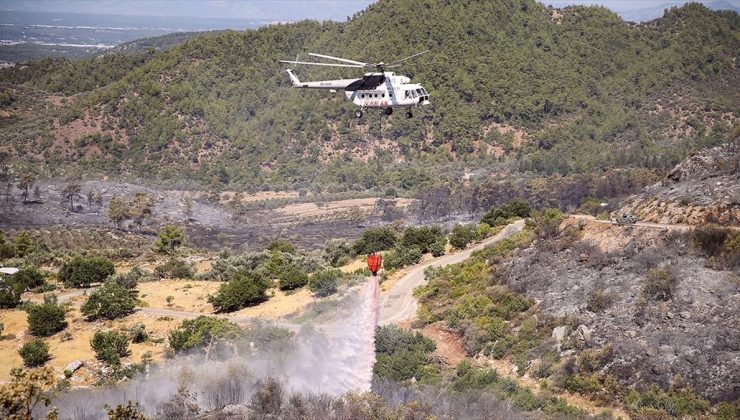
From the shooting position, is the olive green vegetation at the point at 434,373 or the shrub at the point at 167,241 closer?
the olive green vegetation at the point at 434,373

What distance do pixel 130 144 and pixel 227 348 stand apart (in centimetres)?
10242

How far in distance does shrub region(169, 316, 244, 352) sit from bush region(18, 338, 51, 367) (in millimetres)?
5802

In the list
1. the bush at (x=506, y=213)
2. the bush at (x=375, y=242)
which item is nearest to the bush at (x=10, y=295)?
the bush at (x=375, y=242)

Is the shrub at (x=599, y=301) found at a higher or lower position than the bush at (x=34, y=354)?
higher

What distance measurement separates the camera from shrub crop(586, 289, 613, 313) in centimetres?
4303

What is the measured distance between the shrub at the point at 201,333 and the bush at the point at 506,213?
2850cm

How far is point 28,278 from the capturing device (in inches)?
2175

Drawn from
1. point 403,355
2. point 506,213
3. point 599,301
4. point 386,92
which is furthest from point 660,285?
point 506,213

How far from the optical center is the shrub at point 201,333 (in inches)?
1619

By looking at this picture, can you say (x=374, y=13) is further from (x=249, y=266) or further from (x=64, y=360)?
(x=64, y=360)

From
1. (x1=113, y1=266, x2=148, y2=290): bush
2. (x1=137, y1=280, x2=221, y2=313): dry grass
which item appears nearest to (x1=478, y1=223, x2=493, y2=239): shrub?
(x1=137, y1=280, x2=221, y2=313): dry grass

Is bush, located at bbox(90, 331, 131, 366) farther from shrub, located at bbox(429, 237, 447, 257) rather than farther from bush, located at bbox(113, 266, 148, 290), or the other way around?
shrub, located at bbox(429, 237, 447, 257)

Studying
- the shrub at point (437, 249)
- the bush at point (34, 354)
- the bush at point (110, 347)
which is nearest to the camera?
the bush at point (110, 347)

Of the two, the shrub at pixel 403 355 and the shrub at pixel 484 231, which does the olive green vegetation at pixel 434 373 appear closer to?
the shrub at pixel 403 355
